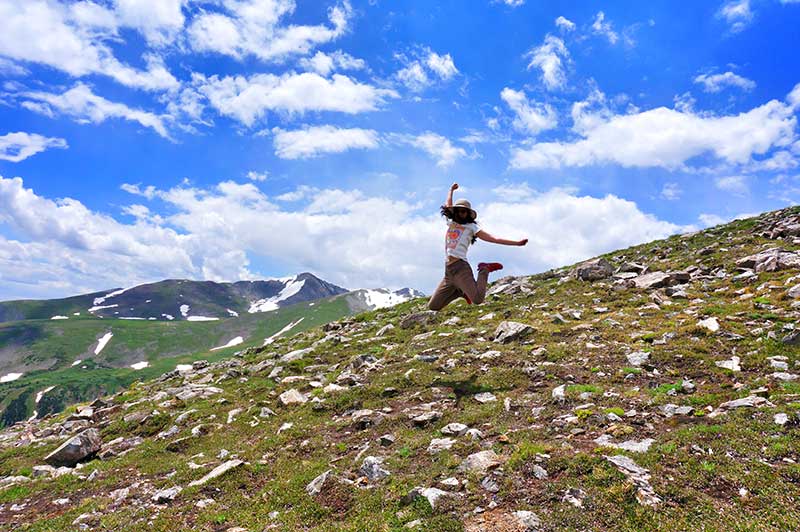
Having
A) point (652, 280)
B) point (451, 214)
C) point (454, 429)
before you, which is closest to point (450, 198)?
point (451, 214)

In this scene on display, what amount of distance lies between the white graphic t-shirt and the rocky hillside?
4.37 metres

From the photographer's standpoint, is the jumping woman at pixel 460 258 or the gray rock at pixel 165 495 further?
the jumping woman at pixel 460 258

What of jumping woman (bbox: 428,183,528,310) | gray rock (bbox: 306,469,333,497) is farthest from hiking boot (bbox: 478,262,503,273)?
gray rock (bbox: 306,469,333,497)

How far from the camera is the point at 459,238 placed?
611 inches

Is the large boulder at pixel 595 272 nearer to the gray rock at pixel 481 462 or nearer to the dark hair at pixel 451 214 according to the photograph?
the dark hair at pixel 451 214

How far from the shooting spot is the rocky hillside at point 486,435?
7254 mm

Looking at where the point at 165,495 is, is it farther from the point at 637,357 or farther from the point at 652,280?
the point at 652,280

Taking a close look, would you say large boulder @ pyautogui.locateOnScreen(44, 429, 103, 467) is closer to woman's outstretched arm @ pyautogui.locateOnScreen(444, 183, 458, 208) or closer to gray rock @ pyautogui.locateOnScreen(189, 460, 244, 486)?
gray rock @ pyautogui.locateOnScreen(189, 460, 244, 486)

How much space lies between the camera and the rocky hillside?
7254mm

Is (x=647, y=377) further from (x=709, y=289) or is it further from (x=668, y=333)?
(x=709, y=289)

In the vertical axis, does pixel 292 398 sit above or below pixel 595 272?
below

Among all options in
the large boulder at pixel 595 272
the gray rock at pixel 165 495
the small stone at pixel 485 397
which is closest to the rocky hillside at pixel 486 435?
the gray rock at pixel 165 495

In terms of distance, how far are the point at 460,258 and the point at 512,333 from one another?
5053 millimetres

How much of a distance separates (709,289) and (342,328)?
2276 cm
